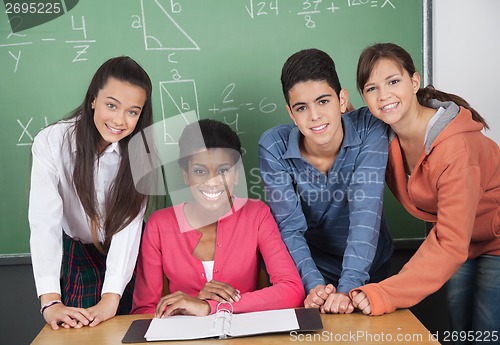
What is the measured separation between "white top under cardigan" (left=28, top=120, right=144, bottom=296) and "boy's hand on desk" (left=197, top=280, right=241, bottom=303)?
10.5 inches

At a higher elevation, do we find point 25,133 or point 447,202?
point 25,133

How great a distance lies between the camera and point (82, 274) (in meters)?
1.88

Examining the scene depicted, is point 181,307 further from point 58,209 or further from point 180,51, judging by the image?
point 180,51

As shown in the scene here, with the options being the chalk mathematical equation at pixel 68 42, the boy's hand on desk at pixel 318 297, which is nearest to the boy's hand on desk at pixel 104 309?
the boy's hand on desk at pixel 318 297

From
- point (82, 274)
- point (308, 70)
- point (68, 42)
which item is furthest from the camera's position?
point (68, 42)

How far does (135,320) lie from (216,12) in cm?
132

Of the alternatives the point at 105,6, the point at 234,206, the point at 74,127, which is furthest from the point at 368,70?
the point at 105,6

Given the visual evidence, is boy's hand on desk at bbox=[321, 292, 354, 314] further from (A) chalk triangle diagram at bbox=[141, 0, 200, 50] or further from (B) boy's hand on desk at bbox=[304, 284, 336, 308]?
(A) chalk triangle diagram at bbox=[141, 0, 200, 50]

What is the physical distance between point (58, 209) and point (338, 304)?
33.5 inches

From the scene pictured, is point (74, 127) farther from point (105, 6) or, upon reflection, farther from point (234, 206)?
point (105, 6)

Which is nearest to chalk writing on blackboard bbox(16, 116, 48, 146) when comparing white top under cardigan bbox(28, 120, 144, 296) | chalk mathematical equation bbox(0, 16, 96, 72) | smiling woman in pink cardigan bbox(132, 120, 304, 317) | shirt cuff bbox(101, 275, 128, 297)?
chalk mathematical equation bbox(0, 16, 96, 72)

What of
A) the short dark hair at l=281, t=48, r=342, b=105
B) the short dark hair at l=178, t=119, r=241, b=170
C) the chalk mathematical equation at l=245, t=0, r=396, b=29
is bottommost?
the short dark hair at l=178, t=119, r=241, b=170

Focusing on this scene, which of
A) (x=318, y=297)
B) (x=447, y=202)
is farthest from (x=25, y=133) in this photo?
(x=447, y=202)

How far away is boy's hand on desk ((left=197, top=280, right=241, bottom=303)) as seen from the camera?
1.53 meters
